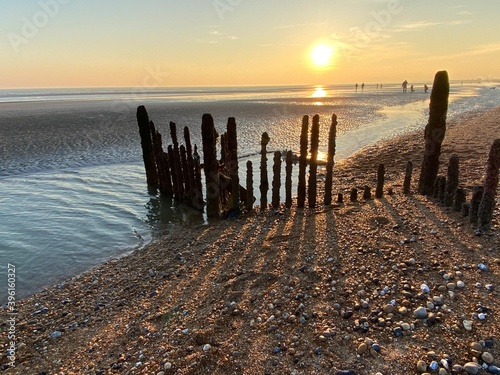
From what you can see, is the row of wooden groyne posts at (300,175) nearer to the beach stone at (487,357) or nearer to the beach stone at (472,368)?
the beach stone at (487,357)

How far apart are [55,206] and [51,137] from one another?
57.0ft

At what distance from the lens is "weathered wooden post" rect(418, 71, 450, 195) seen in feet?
31.1

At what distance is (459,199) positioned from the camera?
795 centimetres

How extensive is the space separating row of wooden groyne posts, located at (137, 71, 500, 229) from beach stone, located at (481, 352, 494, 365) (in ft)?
12.0

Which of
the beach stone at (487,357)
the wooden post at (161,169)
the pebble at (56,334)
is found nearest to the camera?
the beach stone at (487,357)

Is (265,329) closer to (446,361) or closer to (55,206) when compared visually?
(446,361)

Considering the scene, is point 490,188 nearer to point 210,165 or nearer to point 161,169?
point 210,165

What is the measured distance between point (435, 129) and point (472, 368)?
24.3 feet

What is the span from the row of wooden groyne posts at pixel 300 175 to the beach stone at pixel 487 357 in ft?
12.0

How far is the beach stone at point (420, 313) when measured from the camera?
470cm

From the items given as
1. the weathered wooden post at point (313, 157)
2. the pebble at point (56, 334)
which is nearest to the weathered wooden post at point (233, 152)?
the weathered wooden post at point (313, 157)

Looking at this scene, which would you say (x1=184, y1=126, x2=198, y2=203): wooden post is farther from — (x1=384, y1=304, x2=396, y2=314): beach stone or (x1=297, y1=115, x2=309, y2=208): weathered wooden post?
(x1=384, y1=304, x2=396, y2=314): beach stone

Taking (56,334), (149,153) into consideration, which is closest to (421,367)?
(56,334)

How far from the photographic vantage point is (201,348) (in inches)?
190
